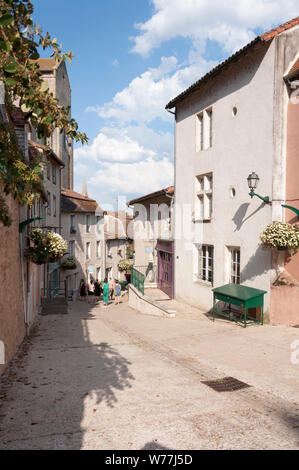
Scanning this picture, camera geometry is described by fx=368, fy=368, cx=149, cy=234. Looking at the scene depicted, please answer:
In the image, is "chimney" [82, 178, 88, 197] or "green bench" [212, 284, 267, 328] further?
"chimney" [82, 178, 88, 197]

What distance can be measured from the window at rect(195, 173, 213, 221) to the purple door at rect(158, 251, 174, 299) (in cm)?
361

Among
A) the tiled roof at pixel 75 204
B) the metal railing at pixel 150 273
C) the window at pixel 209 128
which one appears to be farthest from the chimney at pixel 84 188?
the window at pixel 209 128

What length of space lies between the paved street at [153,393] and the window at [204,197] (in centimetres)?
582

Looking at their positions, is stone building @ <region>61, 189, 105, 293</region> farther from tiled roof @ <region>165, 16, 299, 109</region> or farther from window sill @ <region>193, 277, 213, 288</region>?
tiled roof @ <region>165, 16, 299, 109</region>

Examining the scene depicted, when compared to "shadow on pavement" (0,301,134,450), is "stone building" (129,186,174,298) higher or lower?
higher

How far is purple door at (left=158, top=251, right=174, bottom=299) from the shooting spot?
19.0 meters

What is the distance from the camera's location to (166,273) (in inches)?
794

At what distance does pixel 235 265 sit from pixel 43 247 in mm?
6951

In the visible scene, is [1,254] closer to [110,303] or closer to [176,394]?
[176,394]

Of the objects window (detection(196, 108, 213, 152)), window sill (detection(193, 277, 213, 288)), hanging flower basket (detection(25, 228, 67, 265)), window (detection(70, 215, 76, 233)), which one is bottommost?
window sill (detection(193, 277, 213, 288))

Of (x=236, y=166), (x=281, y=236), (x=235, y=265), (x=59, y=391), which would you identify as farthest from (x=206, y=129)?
(x=59, y=391)

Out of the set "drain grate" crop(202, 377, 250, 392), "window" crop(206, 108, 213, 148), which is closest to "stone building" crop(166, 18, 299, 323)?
"window" crop(206, 108, 213, 148)

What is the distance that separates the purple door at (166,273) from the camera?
19000 mm

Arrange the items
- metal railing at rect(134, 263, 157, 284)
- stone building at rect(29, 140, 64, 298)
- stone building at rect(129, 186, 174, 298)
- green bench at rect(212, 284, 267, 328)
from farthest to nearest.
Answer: stone building at rect(29, 140, 64, 298)
metal railing at rect(134, 263, 157, 284)
stone building at rect(129, 186, 174, 298)
green bench at rect(212, 284, 267, 328)
